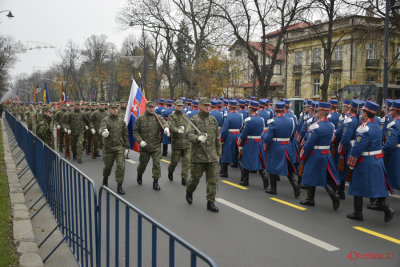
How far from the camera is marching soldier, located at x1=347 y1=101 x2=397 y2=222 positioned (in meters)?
6.20

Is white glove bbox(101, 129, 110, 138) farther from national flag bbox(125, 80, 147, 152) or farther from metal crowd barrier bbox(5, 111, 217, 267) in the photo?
metal crowd barrier bbox(5, 111, 217, 267)

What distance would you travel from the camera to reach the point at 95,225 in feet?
12.4

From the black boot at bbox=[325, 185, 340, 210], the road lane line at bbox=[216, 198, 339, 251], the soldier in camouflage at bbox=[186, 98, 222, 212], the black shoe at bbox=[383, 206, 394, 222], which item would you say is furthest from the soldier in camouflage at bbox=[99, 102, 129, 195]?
the black shoe at bbox=[383, 206, 394, 222]

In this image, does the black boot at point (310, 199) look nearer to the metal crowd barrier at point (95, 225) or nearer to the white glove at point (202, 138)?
the white glove at point (202, 138)

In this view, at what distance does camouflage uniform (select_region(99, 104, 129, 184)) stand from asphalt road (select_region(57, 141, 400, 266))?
50cm

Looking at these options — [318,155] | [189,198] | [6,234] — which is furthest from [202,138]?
[6,234]

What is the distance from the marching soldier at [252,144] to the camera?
907cm

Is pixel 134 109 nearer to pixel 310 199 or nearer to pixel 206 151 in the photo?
pixel 206 151

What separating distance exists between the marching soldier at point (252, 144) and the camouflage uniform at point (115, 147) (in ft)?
8.84

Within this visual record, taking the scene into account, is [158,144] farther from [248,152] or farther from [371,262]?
[371,262]

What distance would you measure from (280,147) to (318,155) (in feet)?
3.80

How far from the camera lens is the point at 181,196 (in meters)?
8.10

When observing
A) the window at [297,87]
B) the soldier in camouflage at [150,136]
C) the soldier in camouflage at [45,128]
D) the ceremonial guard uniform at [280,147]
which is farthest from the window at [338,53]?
the soldier in camouflage at [150,136]

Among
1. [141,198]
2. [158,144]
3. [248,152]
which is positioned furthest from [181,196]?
[248,152]
